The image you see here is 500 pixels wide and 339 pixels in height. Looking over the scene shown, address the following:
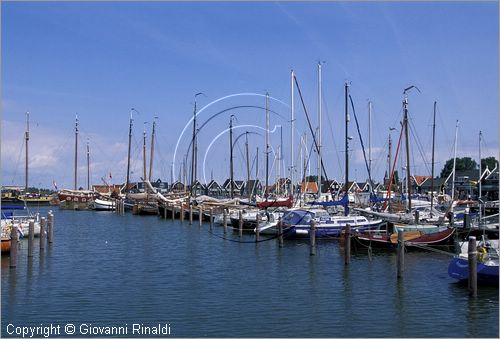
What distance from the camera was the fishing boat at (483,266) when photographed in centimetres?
2411

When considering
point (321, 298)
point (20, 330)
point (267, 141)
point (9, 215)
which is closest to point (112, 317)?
point (20, 330)

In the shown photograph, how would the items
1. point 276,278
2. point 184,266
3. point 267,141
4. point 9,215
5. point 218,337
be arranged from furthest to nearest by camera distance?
point 267,141 < point 9,215 < point 184,266 < point 276,278 < point 218,337

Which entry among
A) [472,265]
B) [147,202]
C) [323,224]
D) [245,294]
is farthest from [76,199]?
[472,265]

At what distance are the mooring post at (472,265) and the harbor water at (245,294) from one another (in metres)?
0.49

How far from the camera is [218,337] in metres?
18.0

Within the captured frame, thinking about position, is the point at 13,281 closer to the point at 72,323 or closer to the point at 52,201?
the point at 72,323

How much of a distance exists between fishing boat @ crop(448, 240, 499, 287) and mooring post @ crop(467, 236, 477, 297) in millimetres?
1754

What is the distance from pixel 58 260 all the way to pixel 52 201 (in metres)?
104

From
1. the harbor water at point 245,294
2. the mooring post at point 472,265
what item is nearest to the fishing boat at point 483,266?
the harbor water at point 245,294

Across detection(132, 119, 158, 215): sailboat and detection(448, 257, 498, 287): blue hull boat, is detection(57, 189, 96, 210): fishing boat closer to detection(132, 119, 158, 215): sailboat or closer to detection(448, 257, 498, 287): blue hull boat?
detection(132, 119, 158, 215): sailboat

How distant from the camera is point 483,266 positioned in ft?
79.7

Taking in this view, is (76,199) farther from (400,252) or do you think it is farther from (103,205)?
(400,252)

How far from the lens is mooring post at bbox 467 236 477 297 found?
21.7 meters

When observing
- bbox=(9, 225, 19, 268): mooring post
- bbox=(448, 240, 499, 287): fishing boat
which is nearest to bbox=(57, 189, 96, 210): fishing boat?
bbox=(9, 225, 19, 268): mooring post
